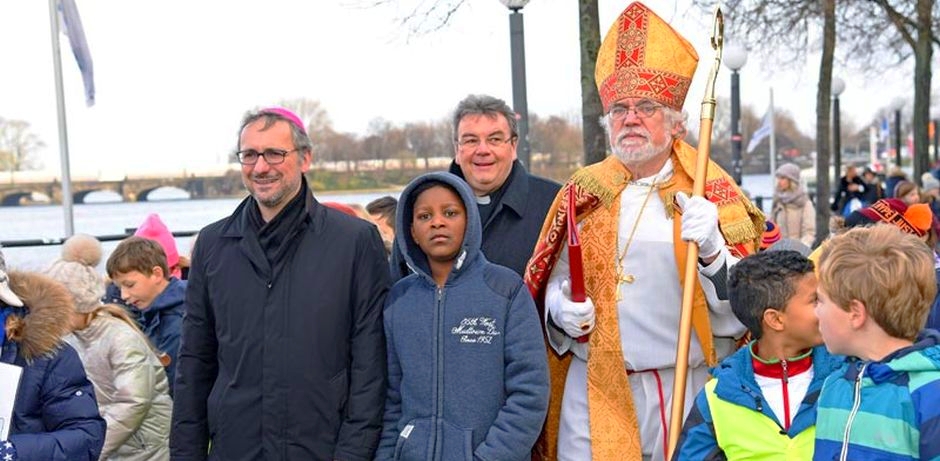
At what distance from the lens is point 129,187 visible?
16062mm

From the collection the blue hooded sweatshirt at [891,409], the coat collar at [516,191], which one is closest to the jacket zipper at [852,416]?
the blue hooded sweatshirt at [891,409]

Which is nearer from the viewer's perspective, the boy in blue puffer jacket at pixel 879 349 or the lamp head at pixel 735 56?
the boy in blue puffer jacket at pixel 879 349

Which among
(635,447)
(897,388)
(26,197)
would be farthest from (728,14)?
(897,388)

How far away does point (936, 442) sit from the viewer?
2.56 metres

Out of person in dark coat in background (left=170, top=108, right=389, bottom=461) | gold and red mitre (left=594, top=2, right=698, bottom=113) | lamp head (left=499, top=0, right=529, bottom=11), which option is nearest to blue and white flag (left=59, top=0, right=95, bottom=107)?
lamp head (left=499, top=0, right=529, bottom=11)

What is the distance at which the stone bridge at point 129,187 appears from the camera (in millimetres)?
15422

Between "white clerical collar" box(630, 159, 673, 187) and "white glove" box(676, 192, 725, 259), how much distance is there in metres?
0.31

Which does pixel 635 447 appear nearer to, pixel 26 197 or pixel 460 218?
pixel 460 218

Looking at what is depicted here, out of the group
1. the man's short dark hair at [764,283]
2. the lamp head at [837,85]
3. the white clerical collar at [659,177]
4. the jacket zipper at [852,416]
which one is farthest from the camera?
the lamp head at [837,85]

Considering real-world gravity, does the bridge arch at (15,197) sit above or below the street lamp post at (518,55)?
below

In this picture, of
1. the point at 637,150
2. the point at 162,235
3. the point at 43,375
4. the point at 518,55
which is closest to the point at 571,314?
the point at 637,150

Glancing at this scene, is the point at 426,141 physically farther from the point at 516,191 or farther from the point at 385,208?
the point at 516,191

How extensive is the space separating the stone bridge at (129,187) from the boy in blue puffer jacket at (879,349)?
12550 millimetres

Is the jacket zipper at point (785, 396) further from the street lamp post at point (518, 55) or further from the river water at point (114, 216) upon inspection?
the river water at point (114, 216)
